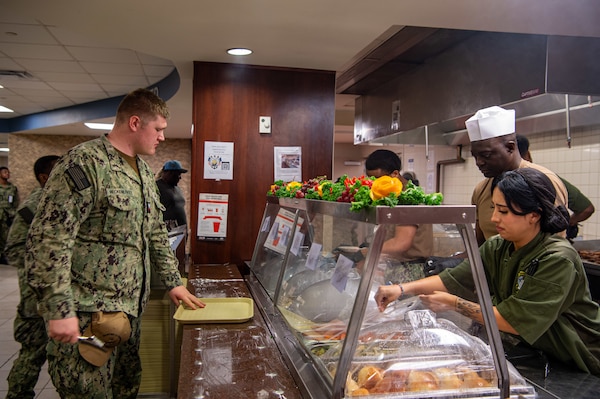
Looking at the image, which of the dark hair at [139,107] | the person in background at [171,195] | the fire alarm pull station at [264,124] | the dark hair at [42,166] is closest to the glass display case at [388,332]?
the dark hair at [139,107]

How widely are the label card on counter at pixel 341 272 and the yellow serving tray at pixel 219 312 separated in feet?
1.98

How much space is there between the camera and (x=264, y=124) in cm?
402

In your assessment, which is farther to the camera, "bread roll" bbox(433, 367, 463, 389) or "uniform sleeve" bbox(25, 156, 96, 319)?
"uniform sleeve" bbox(25, 156, 96, 319)

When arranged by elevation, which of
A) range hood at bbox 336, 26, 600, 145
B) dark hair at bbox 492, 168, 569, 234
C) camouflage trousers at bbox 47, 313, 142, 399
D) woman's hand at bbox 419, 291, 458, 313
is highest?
range hood at bbox 336, 26, 600, 145

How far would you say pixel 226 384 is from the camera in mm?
1549

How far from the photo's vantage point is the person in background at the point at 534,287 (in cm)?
159

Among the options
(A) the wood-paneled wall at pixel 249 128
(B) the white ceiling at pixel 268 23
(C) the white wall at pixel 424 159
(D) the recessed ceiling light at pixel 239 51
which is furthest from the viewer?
(C) the white wall at pixel 424 159

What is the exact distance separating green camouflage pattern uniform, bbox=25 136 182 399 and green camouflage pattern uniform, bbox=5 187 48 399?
103 centimetres

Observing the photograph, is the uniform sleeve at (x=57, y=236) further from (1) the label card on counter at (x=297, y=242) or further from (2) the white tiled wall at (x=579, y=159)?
(2) the white tiled wall at (x=579, y=159)

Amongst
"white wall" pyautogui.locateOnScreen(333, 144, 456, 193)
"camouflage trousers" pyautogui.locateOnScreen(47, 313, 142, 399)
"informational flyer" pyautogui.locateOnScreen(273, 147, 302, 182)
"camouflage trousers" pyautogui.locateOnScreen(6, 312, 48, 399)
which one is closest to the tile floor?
"camouflage trousers" pyautogui.locateOnScreen(6, 312, 48, 399)

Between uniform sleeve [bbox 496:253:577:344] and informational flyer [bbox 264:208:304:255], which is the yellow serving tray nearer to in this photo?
informational flyer [bbox 264:208:304:255]

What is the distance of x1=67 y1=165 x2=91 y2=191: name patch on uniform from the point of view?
2021 mm

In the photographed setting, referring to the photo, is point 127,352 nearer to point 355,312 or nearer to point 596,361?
point 355,312

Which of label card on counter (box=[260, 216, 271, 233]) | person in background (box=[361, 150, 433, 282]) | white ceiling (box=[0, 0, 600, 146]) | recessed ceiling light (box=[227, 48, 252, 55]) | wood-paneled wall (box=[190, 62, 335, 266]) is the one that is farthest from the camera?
wood-paneled wall (box=[190, 62, 335, 266])
